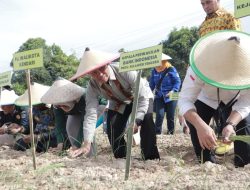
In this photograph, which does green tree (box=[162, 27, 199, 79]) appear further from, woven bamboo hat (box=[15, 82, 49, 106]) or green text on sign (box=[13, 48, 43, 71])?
green text on sign (box=[13, 48, 43, 71])

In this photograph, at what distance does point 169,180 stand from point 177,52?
86.6 ft

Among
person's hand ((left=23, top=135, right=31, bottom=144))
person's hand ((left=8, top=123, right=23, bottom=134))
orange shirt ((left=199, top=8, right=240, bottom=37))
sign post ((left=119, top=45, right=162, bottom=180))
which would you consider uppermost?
orange shirt ((left=199, top=8, right=240, bottom=37))

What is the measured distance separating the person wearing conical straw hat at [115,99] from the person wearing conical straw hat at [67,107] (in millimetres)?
277

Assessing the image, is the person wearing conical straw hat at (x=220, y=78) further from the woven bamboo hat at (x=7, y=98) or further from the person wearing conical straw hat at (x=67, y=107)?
the woven bamboo hat at (x=7, y=98)

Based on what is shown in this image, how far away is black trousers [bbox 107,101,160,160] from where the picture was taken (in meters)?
3.30

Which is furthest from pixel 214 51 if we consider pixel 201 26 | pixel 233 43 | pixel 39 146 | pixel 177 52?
pixel 177 52

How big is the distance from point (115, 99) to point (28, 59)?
34.6 inches

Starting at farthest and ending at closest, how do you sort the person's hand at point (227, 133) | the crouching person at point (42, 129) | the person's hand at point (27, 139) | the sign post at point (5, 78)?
the person's hand at point (27, 139) → the crouching person at point (42, 129) → the sign post at point (5, 78) → the person's hand at point (227, 133)

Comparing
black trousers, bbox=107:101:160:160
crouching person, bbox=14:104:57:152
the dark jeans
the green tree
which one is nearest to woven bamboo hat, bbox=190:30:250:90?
black trousers, bbox=107:101:160:160

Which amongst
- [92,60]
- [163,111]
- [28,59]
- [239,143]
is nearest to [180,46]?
[163,111]

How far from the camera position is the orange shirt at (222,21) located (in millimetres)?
3182

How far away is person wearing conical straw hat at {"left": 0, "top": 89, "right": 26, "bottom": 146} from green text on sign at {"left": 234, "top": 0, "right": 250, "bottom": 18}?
2.96 m

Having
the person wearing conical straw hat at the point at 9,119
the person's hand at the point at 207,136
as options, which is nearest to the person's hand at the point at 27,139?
the person wearing conical straw hat at the point at 9,119

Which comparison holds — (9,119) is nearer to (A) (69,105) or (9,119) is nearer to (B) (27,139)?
(B) (27,139)
